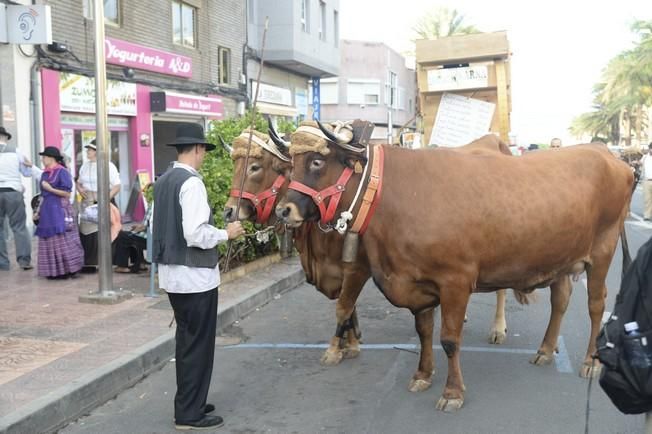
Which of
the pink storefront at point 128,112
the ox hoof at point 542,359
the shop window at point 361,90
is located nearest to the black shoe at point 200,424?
the ox hoof at point 542,359

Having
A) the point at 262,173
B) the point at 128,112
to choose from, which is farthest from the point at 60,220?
the point at 128,112

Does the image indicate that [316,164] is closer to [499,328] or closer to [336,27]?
[499,328]

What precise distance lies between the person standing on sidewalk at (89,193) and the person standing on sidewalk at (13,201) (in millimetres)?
851

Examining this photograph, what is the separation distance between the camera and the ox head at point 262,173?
19.3 feet

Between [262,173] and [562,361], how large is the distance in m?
3.06

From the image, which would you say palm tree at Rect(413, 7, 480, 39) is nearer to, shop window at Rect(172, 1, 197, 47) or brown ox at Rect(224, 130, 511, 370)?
shop window at Rect(172, 1, 197, 47)

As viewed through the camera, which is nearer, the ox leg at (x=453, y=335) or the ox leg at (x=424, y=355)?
the ox leg at (x=453, y=335)

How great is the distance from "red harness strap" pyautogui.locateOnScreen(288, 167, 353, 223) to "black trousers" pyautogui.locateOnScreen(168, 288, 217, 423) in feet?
3.01

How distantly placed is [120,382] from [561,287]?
3.80 meters

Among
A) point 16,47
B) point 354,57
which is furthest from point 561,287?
point 354,57

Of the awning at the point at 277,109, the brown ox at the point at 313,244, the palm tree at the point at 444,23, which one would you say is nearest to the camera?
the brown ox at the point at 313,244

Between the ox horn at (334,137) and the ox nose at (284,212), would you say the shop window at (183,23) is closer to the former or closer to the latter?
the ox horn at (334,137)

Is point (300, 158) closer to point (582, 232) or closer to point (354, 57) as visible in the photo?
point (582, 232)

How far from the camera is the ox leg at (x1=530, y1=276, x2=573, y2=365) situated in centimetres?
591
